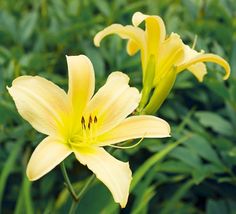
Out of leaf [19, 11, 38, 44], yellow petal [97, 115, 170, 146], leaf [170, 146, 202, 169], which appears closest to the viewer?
yellow petal [97, 115, 170, 146]

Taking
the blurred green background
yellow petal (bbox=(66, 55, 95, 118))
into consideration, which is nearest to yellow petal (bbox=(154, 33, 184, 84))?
yellow petal (bbox=(66, 55, 95, 118))

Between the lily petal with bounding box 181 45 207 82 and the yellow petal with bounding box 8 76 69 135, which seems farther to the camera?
the lily petal with bounding box 181 45 207 82

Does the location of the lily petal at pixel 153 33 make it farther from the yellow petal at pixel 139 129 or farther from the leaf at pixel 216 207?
the leaf at pixel 216 207

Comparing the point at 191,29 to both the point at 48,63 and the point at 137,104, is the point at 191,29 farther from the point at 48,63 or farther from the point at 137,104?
the point at 137,104

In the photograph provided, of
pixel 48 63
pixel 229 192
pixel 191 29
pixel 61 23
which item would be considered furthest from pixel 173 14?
pixel 229 192

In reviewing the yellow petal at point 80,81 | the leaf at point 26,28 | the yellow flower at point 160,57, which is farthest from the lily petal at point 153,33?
the leaf at point 26,28

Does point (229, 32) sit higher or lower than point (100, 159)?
lower

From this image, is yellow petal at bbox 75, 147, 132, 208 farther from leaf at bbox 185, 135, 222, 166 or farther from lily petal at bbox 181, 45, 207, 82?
leaf at bbox 185, 135, 222, 166
